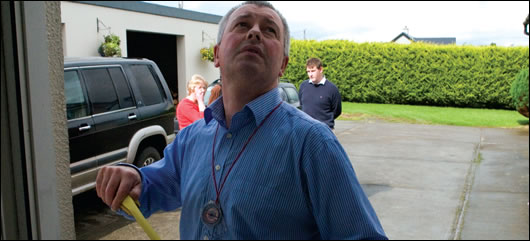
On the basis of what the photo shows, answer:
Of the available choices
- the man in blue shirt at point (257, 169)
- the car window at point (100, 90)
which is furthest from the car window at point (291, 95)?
the man in blue shirt at point (257, 169)

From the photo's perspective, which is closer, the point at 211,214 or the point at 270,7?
the point at 211,214

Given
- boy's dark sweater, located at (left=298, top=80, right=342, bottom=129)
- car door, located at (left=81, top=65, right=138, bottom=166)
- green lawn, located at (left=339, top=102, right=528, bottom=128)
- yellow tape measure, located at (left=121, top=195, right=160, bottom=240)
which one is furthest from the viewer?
boy's dark sweater, located at (left=298, top=80, right=342, bottom=129)

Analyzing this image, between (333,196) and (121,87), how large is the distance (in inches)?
132

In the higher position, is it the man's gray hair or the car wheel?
the man's gray hair

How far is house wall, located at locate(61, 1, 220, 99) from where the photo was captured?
26.5 feet

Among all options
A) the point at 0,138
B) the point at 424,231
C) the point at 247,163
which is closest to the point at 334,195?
the point at 247,163

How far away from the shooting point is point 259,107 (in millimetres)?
939

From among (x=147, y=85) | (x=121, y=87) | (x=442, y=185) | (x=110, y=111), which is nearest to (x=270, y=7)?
(x=110, y=111)

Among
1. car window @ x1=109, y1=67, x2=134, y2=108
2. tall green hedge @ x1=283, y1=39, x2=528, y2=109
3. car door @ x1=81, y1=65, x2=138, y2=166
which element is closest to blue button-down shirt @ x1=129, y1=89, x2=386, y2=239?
tall green hedge @ x1=283, y1=39, x2=528, y2=109

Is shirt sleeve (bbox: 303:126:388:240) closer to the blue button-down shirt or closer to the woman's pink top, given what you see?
the blue button-down shirt

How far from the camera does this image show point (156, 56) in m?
11.9

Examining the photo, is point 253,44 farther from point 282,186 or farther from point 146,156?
point 146,156

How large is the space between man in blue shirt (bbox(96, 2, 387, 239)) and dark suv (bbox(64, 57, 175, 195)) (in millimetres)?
2451

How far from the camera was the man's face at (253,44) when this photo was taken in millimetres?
942
